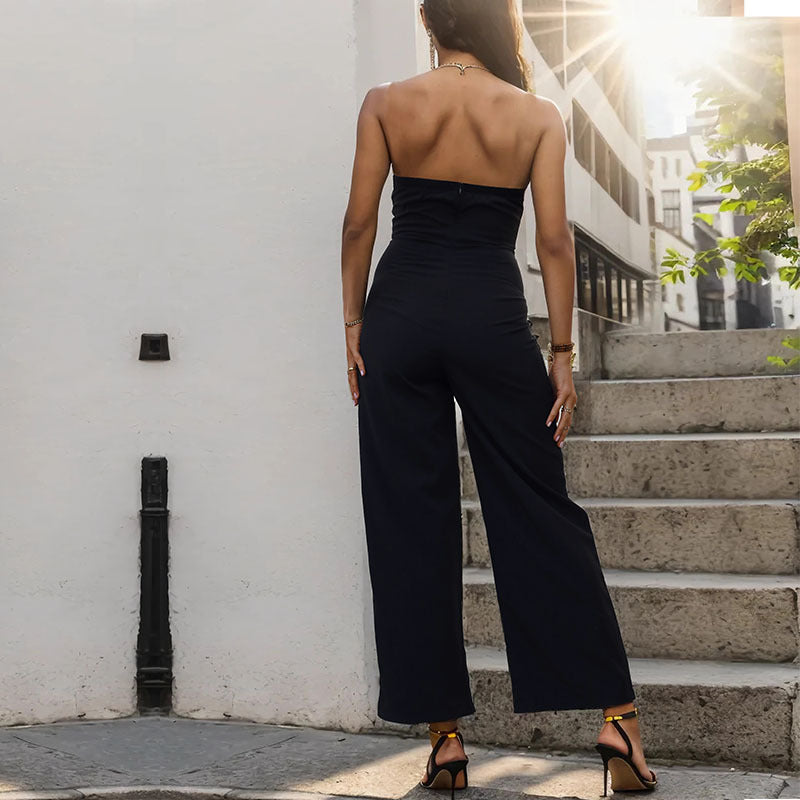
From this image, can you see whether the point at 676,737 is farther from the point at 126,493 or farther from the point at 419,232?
the point at 126,493

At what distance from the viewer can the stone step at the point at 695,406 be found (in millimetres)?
4426

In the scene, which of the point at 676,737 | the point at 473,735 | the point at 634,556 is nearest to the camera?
the point at 676,737

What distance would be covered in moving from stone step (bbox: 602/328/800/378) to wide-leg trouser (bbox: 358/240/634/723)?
3.14 metres

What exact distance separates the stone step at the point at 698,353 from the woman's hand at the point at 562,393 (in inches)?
119

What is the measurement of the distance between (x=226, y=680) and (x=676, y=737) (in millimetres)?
1342

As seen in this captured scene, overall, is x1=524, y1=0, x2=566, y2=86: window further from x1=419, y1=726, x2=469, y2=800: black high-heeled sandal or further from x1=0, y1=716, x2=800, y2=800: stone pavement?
x1=419, y1=726, x2=469, y2=800: black high-heeled sandal

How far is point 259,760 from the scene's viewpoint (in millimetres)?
2951

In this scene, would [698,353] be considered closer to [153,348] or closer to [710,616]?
[710,616]

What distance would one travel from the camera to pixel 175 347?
3.42m

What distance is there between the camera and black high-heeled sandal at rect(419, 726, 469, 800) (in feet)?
8.71

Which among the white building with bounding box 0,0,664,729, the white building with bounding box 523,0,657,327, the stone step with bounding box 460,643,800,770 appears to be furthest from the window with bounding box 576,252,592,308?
the stone step with bounding box 460,643,800,770

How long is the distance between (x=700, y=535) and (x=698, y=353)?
2292 millimetres

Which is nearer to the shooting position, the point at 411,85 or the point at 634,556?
the point at 411,85

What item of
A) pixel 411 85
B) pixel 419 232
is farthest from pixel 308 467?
pixel 411 85
